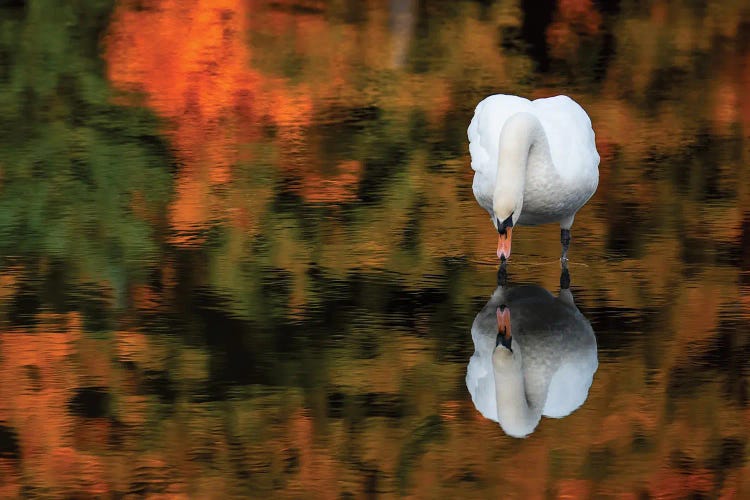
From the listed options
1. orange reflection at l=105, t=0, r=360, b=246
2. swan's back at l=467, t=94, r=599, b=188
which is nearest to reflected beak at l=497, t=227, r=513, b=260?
swan's back at l=467, t=94, r=599, b=188

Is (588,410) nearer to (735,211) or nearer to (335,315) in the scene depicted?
(335,315)

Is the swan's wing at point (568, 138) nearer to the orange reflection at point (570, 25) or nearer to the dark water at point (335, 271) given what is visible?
the dark water at point (335, 271)

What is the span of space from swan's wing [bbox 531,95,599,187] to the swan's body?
0.62 metres

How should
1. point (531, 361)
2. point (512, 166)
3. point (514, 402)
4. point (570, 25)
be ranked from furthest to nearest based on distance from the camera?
1. point (570, 25)
2. point (512, 166)
3. point (531, 361)
4. point (514, 402)

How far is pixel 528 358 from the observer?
6984 mm

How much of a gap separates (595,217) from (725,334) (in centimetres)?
233

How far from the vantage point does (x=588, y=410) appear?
6.49 meters

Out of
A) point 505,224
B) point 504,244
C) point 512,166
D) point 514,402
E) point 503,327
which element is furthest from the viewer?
point 504,244

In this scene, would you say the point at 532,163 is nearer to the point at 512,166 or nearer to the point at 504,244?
the point at 512,166

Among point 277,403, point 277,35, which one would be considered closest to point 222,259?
point 277,403

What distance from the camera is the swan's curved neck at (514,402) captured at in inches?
248

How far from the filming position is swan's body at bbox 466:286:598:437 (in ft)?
21.2

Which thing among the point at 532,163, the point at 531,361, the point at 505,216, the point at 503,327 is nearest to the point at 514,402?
the point at 531,361

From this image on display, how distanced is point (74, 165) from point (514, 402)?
5.27 m
